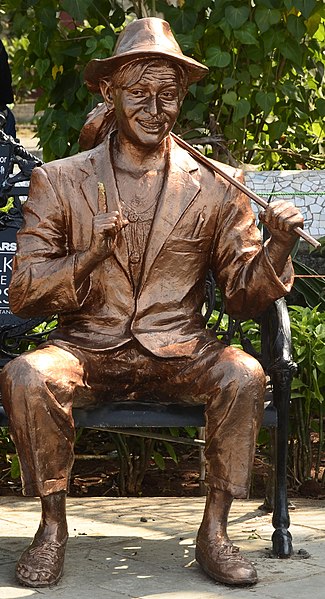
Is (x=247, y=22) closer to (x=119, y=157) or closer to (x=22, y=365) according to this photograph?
(x=119, y=157)

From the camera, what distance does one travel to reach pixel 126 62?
5172 mm

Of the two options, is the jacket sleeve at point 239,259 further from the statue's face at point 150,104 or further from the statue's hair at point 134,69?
the statue's hair at point 134,69

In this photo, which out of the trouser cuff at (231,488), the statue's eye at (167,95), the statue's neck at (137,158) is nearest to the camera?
the trouser cuff at (231,488)

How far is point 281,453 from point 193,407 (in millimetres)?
469

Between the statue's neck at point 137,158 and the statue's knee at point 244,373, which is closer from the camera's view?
the statue's knee at point 244,373

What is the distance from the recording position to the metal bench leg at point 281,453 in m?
5.36

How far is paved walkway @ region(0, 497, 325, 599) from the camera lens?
191 inches

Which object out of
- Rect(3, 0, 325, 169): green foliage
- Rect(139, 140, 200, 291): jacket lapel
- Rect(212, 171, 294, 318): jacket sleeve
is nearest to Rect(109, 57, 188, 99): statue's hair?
Rect(139, 140, 200, 291): jacket lapel

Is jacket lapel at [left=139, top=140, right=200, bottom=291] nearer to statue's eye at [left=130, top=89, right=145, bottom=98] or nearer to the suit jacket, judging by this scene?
the suit jacket

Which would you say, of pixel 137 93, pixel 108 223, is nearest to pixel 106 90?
pixel 137 93

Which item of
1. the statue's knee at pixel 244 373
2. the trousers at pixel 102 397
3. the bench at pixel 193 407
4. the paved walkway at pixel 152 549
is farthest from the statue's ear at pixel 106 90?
the paved walkway at pixel 152 549

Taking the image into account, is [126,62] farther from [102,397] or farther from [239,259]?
[102,397]

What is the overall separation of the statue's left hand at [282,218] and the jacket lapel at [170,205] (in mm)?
377

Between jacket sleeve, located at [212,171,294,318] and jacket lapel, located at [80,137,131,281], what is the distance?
0.36 m
